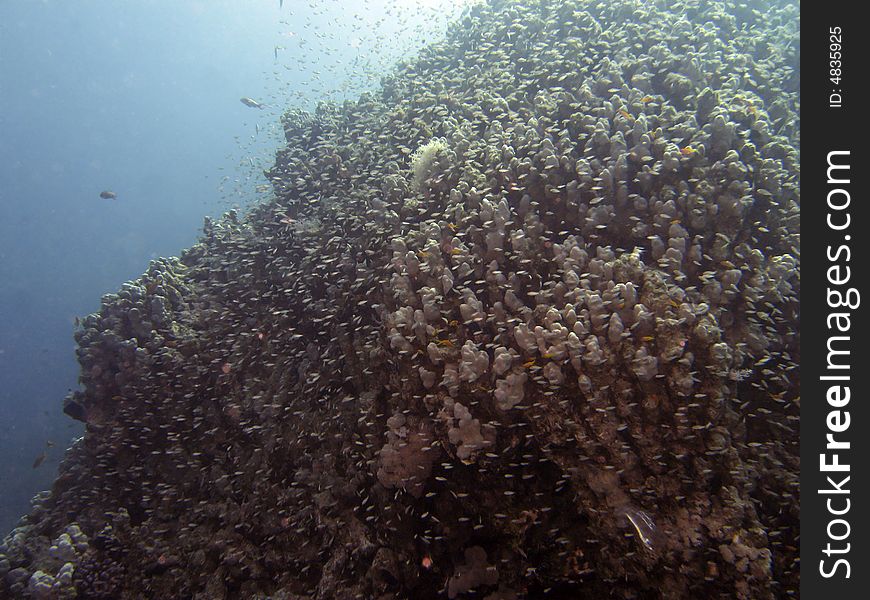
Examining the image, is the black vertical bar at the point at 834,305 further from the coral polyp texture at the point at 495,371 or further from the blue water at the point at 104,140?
the blue water at the point at 104,140

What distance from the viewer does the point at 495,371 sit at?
4059mm

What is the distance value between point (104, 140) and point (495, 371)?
7193 centimetres

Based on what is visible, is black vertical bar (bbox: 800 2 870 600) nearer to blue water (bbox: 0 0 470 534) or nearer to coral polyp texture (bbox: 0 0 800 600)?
coral polyp texture (bbox: 0 0 800 600)

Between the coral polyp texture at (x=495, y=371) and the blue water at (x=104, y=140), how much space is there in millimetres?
24643

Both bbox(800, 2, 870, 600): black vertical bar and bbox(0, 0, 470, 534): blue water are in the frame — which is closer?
bbox(800, 2, 870, 600): black vertical bar

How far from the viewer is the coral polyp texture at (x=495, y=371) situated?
3.71 meters

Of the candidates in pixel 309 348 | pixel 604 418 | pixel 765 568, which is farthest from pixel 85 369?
pixel 765 568

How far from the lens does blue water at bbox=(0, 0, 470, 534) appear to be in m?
36.1

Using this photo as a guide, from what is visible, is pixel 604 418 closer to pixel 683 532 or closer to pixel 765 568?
pixel 683 532

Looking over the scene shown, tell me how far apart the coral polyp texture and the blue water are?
80.9ft

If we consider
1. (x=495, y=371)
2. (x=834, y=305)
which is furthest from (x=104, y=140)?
(x=834, y=305)

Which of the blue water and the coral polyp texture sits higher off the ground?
the blue water

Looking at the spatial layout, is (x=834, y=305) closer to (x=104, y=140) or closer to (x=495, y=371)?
(x=495, y=371)

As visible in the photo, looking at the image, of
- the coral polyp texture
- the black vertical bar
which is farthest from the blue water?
the black vertical bar
